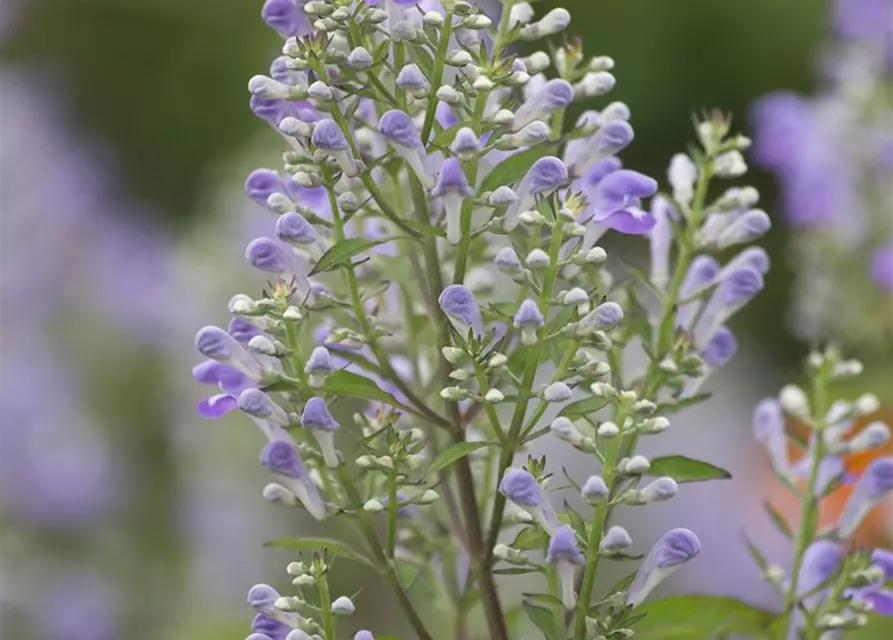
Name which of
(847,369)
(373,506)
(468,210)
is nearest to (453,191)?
(468,210)

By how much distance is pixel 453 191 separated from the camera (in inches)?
15.6

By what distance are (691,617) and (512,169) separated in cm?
19

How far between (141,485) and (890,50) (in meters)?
1.06

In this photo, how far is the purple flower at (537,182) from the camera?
1.31 feet

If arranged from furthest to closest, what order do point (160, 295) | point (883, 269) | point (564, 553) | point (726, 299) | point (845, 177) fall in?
1. point (160, 295)
2. point (845, 177)
3. point (883, 269)
4. point (726, 299)
5. point (564, 553)

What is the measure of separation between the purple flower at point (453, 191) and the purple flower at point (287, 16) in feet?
0.27

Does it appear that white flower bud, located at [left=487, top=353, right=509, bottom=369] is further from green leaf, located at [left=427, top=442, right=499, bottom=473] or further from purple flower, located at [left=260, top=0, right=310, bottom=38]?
purple flower, located at [left=260, top=0, right=310, bottom=38]

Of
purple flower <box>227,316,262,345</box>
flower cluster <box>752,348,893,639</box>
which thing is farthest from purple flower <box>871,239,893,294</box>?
purple flower <box>227,316,262,345</box>

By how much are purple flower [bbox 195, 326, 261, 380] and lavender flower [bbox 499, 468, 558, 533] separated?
0.11 m

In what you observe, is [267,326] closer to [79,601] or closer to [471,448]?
[471,448]

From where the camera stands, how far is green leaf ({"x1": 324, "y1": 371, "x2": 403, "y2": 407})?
41 cm

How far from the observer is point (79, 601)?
1.37 metres

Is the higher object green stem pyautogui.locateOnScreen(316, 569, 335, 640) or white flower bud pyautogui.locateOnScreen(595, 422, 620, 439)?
white flower bud pyautogui.locateOnScreen(595, 422, 620, 439)

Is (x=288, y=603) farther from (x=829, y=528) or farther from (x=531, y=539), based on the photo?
(x=829, y=528)
